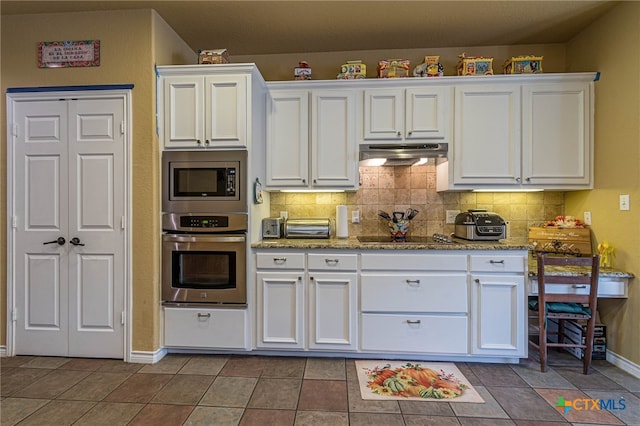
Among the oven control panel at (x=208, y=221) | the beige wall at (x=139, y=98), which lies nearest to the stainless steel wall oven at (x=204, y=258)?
the oven control panel at (x=208, y=221)

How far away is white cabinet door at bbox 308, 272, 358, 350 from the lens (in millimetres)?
2543

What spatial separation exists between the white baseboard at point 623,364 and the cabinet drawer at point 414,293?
122 centimetres

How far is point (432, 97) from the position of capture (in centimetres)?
283

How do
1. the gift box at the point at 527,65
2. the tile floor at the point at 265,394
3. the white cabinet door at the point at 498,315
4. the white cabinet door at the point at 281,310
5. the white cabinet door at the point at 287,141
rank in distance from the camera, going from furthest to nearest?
the white cabinet door at the point at 287,141 → the gift box at the point at 527,65 → the white cabinet door at the point at 281,310 → the white cabinet door at the point at 498,315 → the tile floor at the point at 265,394

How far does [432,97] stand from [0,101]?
362cm

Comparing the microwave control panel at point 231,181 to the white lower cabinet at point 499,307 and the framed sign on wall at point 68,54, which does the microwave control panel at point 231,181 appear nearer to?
the framed sign on wall at point 68,54

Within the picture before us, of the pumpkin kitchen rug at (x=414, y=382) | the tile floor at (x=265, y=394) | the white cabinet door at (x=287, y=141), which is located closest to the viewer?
the tile floor at (x=265, y=394)

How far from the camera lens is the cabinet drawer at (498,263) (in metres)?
2.46

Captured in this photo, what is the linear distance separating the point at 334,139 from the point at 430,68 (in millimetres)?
1073

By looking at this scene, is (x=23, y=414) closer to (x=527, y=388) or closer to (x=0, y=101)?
(x=0, y=101)

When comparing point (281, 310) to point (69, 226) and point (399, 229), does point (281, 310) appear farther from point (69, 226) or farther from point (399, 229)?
point (69, 226)

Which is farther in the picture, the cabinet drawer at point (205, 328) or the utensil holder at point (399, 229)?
the utensil holder at point (399, 229)

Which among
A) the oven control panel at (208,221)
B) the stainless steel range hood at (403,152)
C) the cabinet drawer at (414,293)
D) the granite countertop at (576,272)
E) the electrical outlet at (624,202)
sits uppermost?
the stainless steel range hood at (403,152)

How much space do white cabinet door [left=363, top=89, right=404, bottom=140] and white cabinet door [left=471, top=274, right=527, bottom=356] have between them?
1394mm
